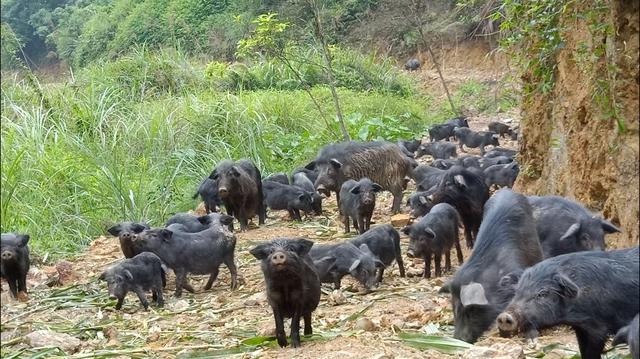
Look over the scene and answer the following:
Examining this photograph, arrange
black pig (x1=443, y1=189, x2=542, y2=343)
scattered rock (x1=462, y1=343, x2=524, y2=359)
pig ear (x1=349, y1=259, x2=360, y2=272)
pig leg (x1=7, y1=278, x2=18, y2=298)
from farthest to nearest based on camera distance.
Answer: pig leg (x1=7, y1=278, x2=18, y2=298), pig ear (x1=349, y1=259, x2=360, y2=272), black pig (x1=443, y1=189, x2=542, y2=343), scattered rock (x1=462, y1=343, x2=524, y2=359)

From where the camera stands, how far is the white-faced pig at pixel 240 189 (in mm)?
11117

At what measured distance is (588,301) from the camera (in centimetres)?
438

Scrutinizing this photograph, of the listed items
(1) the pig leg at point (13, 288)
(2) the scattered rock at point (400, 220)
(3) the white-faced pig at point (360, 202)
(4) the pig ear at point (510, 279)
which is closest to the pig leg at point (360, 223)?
(3) the white-faced pig at point (360, 202)

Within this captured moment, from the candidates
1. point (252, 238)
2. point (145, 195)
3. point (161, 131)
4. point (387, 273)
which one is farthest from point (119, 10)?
point (387, 273)

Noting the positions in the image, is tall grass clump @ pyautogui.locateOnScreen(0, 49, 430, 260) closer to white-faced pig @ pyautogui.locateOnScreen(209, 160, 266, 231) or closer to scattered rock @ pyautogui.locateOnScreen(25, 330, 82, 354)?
white-faced pig @ pyautogui.locateOnScreen(209, 160, 266, 231)

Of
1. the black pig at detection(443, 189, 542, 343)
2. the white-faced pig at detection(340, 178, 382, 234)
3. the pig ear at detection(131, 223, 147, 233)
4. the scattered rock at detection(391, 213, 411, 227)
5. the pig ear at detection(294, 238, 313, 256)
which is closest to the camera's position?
the black pig at detection(443, 189, 542, 343)

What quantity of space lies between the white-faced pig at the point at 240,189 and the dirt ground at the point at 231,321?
4.66 feet

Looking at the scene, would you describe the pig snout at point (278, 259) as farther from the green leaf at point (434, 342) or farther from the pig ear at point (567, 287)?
the pig ear at point (567, 287)

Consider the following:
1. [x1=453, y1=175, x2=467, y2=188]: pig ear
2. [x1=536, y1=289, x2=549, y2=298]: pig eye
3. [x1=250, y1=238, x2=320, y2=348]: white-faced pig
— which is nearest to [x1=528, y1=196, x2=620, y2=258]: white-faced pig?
[x1=536, y1=289, x2=549, y2=298]: pig eye

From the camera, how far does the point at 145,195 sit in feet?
39.6

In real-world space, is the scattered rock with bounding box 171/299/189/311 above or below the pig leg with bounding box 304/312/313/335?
below

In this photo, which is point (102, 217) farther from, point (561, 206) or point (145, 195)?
point (561, 206)

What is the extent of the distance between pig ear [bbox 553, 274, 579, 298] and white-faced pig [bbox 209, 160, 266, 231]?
7.01 meters

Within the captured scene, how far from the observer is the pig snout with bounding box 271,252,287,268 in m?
5.60
